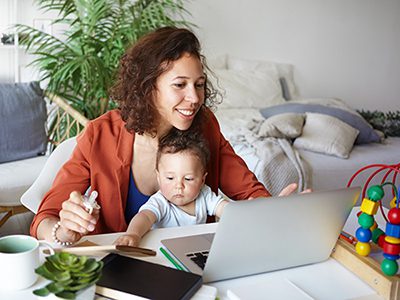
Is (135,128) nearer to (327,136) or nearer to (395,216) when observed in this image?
(395,216)

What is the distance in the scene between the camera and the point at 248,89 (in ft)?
13.8

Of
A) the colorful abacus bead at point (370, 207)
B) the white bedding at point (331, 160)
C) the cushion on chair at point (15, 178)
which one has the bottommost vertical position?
the cushion on chair at point (15, 178)

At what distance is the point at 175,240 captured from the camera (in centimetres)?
123

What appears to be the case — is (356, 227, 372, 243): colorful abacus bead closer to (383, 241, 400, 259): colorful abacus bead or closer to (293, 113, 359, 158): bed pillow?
(383, 241, 400, 259): colorful abacus bead

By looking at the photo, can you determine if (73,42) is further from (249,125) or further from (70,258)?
(70,258)

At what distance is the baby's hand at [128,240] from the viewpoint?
118 centimetres

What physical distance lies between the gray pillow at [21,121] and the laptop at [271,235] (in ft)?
6.36

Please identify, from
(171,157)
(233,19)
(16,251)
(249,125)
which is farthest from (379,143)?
(16,251)

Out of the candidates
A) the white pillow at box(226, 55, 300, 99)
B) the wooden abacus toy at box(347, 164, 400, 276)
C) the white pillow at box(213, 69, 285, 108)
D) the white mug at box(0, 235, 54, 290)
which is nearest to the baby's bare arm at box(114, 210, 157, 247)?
the white mug at box(0, 235, 54, 290)

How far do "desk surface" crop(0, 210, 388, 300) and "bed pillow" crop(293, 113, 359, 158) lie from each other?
2.02 metres

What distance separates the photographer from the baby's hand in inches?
46.4

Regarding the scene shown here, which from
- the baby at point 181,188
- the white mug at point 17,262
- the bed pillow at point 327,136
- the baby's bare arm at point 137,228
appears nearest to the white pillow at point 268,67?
the bed pillow at point 327,136

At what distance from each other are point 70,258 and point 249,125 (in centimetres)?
265

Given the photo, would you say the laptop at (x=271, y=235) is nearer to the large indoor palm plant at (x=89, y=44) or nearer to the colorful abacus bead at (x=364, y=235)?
the colorful abacus bead at (x=364, y=235)
